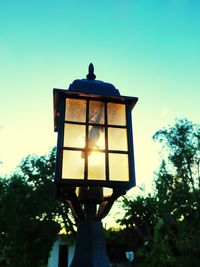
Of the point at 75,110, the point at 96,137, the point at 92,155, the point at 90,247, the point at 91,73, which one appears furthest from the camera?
the point at 91,73

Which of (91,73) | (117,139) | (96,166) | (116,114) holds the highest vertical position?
(91,73)

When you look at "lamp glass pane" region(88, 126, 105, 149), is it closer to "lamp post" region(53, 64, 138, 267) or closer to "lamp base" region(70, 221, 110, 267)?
"lamp post" region(53, 64, 138, 267)

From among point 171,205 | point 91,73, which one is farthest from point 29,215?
point 91,73

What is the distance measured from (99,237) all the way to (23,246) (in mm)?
17641

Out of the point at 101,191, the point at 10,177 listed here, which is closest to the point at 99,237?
the point at 101,191

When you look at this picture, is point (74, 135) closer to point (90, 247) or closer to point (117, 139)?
point (117, 139)

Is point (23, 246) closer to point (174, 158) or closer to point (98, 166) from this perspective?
point (174, 158)

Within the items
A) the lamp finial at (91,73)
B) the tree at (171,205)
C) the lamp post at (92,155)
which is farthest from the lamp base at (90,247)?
the tree at (171,205)

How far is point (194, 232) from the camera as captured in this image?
15336 millimetres

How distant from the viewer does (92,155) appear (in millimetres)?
2812

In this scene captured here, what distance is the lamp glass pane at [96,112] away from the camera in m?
3.05

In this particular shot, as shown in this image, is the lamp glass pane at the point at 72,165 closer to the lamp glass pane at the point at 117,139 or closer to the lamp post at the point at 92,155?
the lamp post at the point at 92,155

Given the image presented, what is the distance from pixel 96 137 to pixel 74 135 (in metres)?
0.24

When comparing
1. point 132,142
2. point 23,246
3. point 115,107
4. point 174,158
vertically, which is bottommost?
point 23,246
